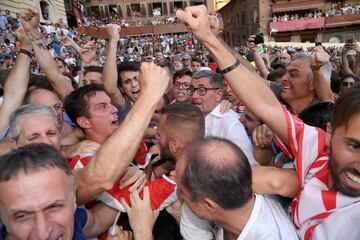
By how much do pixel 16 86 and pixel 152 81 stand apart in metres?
1.76

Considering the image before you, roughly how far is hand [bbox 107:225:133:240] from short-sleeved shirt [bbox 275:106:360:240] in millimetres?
1044

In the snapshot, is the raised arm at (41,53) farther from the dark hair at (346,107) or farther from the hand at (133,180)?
the dark hair at (346,107)

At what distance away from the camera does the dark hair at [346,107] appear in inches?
58.7

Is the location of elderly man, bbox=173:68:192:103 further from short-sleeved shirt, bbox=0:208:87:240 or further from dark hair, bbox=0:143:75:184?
dark hair, bbox=0:143:75:184

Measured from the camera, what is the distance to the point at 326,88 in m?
3.05

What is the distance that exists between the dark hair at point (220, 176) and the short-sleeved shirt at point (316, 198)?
0.37m

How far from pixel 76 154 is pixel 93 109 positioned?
0.50 m

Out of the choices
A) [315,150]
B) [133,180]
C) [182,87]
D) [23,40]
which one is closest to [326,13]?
[182,87]

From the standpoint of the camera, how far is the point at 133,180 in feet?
6.39

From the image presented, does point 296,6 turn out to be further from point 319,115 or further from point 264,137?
point 264,137

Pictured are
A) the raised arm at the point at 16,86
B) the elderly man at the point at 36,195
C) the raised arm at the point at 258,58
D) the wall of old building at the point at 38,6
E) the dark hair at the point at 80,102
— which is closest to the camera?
the elderly man at the point at 36,195

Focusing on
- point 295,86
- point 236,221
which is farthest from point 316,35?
point 236,221

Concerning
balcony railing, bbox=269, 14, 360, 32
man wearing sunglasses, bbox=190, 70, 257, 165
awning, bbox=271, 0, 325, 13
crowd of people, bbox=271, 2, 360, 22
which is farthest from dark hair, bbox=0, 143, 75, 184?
awning, bbox=271, 0, 325, 13

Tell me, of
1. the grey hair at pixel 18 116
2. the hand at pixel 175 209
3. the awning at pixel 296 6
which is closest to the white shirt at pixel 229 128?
the hand at pixel 175 209
